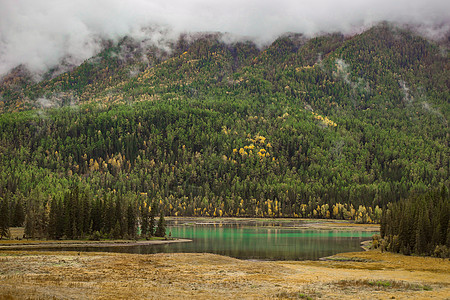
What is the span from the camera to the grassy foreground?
179 ft

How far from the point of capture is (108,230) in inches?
5748

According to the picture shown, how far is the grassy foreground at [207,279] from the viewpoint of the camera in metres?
54.6

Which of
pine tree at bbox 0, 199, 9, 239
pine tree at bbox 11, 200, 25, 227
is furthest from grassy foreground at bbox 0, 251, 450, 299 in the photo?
pine tree at bbox 11, 200, 25, 227

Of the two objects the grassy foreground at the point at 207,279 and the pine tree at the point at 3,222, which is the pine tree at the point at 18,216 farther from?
the grassy foreground at the point at 207,279

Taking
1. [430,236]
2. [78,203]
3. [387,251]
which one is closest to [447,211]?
[430,236]

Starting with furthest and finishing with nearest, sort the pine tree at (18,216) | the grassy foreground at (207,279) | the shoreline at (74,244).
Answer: the pine tree at (18,216), the shoreline at (74,244), the grassy foreground at (207,279)

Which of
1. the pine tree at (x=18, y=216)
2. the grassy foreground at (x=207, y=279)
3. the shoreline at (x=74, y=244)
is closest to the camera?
the grassy foreground at (x=207, y=279)

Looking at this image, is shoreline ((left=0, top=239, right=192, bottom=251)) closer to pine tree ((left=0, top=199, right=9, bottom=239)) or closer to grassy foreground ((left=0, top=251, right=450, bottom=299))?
pine tree ((left=0, top=199, right=9, bottom=239))

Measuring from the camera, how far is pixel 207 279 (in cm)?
6800

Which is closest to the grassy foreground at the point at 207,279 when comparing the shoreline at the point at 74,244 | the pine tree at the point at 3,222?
the shoreline at the point at 74,244

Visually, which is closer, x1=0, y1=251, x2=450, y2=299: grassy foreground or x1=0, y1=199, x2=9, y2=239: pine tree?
x1=0, y1=251, x2=450, y2=299: grassy foreground

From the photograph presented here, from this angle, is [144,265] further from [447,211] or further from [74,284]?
[447,211]

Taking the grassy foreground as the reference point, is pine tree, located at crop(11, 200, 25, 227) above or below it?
above

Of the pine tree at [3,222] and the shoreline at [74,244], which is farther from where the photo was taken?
the pine tree at [3,222]
